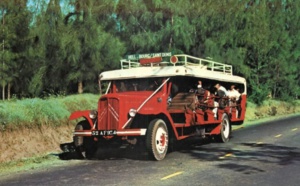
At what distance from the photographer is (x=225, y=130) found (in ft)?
47.0

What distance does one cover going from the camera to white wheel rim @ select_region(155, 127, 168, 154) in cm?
1027

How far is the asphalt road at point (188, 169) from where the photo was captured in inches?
302

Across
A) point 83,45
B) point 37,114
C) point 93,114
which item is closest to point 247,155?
point 93,114

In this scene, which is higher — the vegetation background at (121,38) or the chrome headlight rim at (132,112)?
the vegetation background at (121,38)

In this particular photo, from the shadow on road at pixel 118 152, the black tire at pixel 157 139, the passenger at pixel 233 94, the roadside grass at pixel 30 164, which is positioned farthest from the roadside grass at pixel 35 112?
the passenger at pixel 233 94

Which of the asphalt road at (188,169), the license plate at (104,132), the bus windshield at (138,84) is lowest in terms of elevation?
the asphalt road at (188,169)

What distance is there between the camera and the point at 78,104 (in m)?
16.1

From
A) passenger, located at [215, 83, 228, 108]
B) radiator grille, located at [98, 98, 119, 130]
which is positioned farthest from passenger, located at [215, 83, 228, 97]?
radiator grille, located at [98, 98, 119, 130]

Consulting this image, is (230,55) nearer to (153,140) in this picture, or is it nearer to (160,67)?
(160,67)

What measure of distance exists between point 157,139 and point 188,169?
1662 millimetres

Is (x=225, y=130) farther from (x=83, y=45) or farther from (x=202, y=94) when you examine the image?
(x=83, y=45)

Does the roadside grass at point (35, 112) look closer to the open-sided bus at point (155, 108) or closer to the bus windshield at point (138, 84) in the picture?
the open-sided bus at point (155, 108)

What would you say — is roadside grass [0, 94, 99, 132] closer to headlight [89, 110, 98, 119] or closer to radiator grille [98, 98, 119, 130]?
headlight [89, 110, 98, 119]

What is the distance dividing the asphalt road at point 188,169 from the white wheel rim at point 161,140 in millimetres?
293
